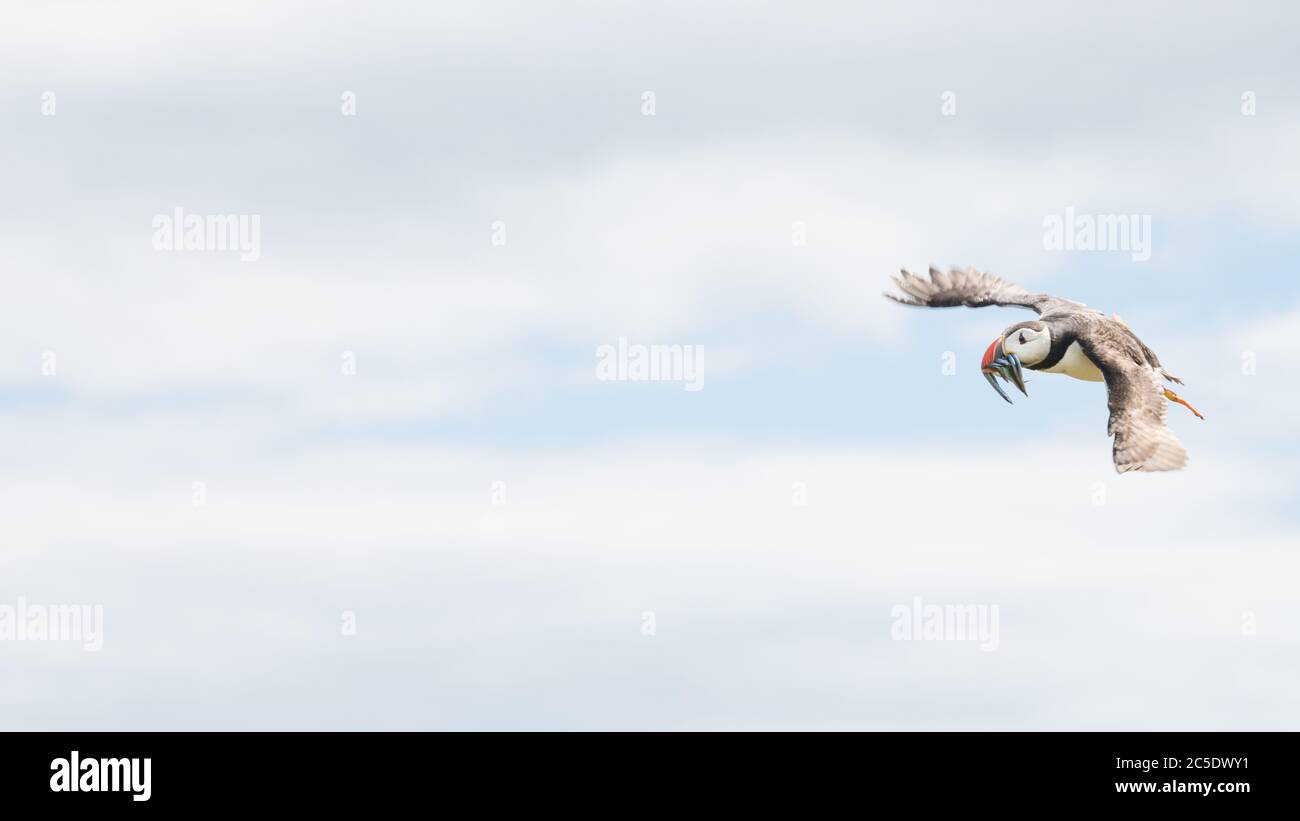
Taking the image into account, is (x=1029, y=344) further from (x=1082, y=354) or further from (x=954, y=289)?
(x=954, y=289)

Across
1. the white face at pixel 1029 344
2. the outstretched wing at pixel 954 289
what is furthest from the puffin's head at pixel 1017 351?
the outstretched wing at pixel 954 289

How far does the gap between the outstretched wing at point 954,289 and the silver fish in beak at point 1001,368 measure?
8.87 feet

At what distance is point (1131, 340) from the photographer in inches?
1236

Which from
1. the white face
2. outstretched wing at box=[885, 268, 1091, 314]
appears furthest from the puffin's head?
outstretched wing at box=[885, 268, 1091, 314]

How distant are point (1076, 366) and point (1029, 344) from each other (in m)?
1.10

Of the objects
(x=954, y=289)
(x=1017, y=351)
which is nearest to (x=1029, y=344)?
(x=1017, y=351)

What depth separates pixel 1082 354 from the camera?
1252 inches

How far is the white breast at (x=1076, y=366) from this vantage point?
31.8m

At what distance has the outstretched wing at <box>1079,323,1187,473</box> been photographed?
Result: 28.2 m

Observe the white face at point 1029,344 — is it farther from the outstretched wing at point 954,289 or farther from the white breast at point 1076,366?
the outstretched wing at point 954,289

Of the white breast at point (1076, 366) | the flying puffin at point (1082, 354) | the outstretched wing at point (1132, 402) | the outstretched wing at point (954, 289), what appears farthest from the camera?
the outstretched wing at point (954, 289)

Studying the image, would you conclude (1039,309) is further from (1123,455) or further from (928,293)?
(1123,455)

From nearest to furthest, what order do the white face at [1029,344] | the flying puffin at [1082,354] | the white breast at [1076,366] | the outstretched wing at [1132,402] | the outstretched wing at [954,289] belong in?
the outstretched wing at [1132,402], the flying puffin at [1082,354], the white breast at [1076,366], the white face at [1029,344], the outstretched wing at [954,289]
